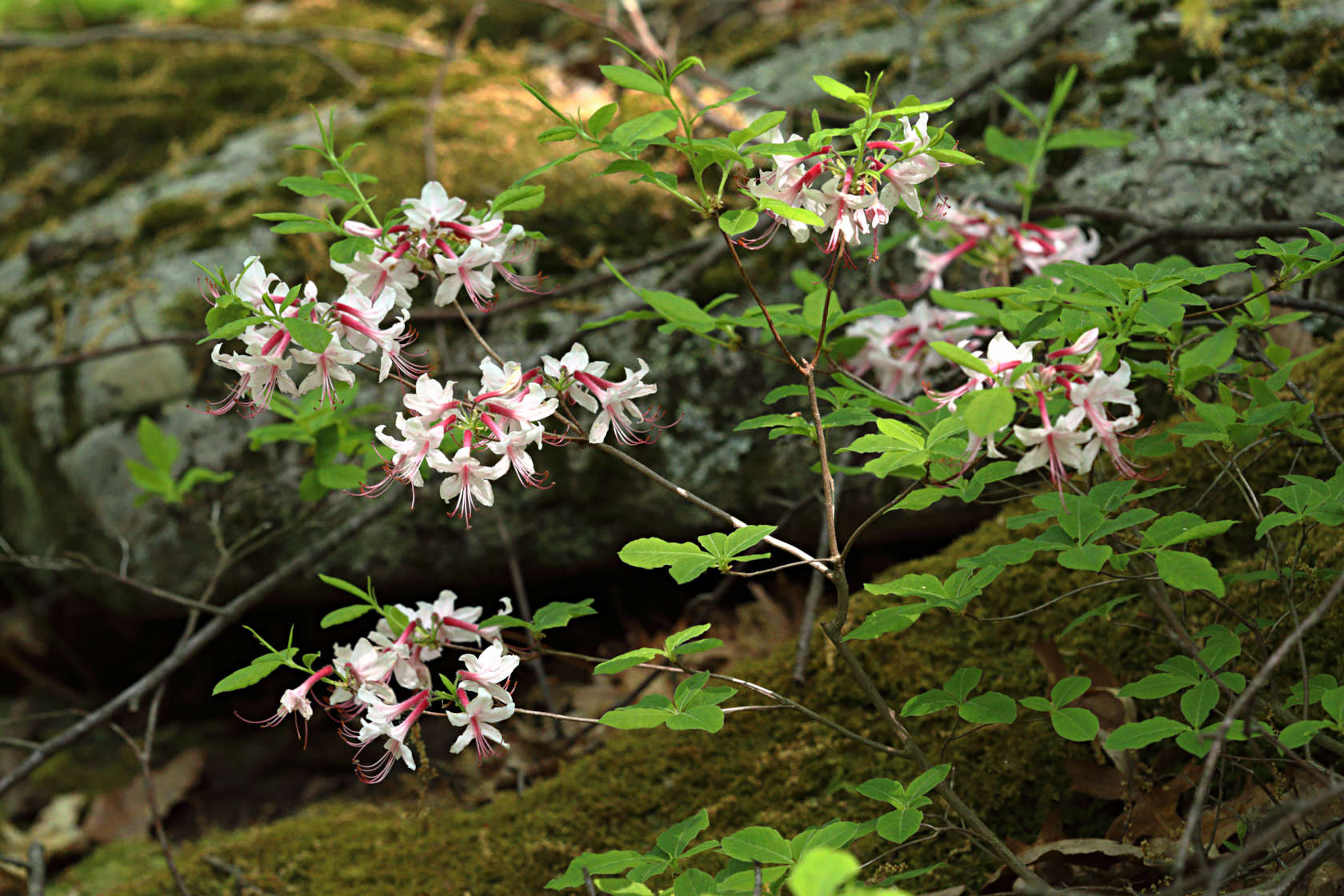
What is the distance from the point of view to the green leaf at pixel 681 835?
5.13 feet

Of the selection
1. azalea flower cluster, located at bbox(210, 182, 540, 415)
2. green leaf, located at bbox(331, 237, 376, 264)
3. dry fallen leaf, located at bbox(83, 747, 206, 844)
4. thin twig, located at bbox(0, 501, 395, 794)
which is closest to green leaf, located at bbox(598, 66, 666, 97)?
azalea flower cluster, located at bbox(210, 182, 540, 415)

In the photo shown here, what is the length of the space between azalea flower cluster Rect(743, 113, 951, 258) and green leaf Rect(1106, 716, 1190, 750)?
0.91 meters

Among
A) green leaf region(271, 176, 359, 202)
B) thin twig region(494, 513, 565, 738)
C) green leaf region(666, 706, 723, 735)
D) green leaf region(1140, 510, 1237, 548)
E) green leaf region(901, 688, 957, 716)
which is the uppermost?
green leaf region(271, 176, 359, 202)

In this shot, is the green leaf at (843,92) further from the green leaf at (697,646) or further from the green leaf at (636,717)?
the green leaf at (636,717)

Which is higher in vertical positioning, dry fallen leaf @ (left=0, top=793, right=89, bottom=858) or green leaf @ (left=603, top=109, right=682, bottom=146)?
green leaf @ (left=603, top=109, right=682, bottom=146)

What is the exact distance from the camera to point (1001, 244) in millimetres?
2768

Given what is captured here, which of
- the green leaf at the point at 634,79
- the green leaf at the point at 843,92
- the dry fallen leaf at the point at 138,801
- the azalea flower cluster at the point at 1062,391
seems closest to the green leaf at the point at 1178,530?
the azalea flower cluster at the point at 1062,391

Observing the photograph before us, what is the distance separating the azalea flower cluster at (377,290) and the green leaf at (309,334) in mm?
71

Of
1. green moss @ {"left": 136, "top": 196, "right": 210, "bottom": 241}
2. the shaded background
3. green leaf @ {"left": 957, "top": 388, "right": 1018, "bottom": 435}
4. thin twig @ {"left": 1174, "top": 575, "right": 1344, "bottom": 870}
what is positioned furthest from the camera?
green moss @ {"left": 136, "top": 196, "right": 210, "bottom": 241}

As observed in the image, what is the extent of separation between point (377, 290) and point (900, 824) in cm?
130

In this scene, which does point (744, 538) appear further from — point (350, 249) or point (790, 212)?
point (350, 249)

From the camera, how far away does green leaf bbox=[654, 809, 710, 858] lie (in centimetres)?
156

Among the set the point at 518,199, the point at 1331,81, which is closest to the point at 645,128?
the point at 518,199

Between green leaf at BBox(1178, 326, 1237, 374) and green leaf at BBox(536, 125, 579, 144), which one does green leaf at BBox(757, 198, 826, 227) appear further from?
green leaf at BBox(1178, 326, 1237, 374)
